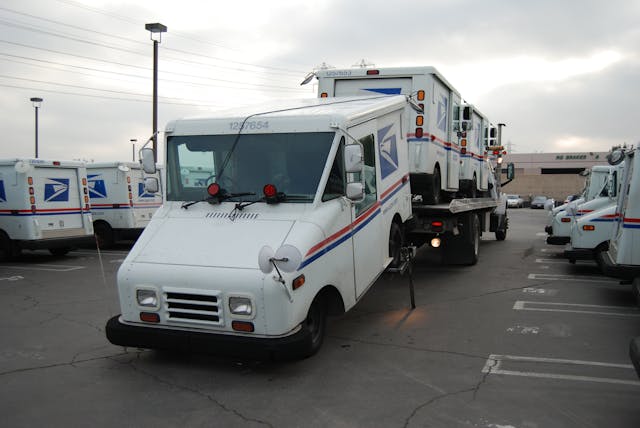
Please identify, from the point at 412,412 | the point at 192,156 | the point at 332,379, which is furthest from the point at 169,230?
the point at 412,412

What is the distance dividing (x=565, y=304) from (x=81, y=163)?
1220cm

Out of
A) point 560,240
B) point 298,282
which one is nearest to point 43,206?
point 298,282

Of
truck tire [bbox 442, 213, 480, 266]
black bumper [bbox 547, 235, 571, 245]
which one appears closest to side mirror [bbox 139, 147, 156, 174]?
truck tire [bbox 442, 213, 480, 266]

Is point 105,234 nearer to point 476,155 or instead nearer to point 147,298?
point 476,155

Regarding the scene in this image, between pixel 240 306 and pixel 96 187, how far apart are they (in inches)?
531

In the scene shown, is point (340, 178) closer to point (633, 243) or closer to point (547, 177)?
point (633, 243)

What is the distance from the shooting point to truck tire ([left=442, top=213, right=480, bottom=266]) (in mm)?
12508

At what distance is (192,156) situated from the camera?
21.2 ft

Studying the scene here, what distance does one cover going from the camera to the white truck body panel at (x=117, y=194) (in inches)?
661

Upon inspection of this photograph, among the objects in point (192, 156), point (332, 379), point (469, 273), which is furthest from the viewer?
point (469, 273)

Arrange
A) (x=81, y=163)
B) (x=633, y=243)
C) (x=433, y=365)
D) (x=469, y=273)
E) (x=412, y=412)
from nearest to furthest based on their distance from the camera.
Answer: (x=412, y=412) < (x=433, y=365) < (x=633, y=243) < (x=469, y=273) < (x=81, y=163)

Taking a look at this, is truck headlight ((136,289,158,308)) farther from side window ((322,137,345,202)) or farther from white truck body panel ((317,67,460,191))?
white truck body panel ((317,67,460,191))

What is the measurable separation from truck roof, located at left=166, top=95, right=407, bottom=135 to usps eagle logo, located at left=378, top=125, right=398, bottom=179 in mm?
390

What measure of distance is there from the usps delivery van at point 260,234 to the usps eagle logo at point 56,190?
876 cm
